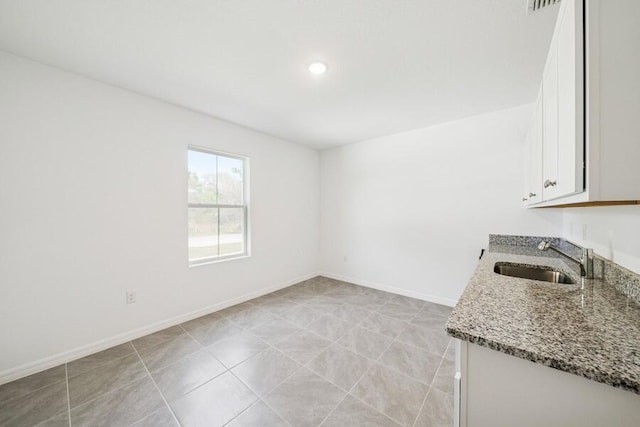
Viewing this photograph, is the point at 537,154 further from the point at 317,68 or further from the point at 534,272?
the point at 317,68

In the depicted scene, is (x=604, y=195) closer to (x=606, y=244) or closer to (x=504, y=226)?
(x=606, y=244)

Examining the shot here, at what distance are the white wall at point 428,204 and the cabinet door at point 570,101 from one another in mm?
2212

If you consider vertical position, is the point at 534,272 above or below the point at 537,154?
below

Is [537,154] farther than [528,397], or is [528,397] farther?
[537,154]

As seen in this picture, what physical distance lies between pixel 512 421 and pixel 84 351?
3131 millimetres

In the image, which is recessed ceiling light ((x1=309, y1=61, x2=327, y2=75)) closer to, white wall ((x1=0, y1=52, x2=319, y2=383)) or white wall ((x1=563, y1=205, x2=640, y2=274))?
white wall ((x1=0, y1=52, x2=319, y2=383))

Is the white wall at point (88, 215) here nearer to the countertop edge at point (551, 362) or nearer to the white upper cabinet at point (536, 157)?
the countertop edge at point (551, 362)

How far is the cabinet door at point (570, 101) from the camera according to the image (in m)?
0.81

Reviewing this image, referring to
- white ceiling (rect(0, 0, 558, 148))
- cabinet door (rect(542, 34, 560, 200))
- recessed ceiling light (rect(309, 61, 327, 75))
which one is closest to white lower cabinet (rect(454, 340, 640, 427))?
cabinet door (rect(542, 34, 560, 200))

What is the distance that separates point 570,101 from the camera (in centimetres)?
88

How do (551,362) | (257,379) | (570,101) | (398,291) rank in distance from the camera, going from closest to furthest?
(551,362) < (570,101) < (257,379) < (398,291)

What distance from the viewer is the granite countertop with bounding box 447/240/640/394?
690mm

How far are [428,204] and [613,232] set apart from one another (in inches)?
82.9

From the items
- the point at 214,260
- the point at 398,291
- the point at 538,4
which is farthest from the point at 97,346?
the point at 538,4
